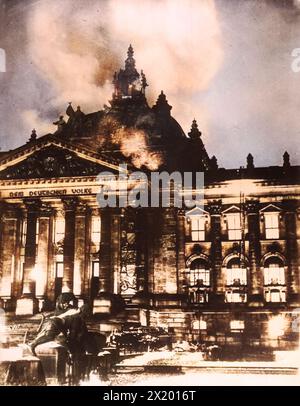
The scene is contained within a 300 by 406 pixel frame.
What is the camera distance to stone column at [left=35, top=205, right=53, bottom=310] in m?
23.8

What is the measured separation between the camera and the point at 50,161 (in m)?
24.7

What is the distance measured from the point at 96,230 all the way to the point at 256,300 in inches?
298

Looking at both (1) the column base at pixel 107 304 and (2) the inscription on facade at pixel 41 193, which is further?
(2) the inscription on facade at pixel 41 193

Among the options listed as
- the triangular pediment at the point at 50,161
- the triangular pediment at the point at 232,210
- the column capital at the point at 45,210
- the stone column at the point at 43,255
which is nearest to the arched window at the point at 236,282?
the triangular pediment at the point at 232,210

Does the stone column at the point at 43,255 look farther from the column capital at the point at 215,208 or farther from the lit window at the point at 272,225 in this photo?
the lit window at the point at 272,225

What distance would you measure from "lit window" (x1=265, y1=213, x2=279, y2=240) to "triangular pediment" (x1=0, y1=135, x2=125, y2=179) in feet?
24.0

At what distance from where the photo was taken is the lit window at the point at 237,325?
20705 millimetres

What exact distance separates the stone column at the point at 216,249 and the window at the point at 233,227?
41cm

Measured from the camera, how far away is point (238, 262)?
23547mm

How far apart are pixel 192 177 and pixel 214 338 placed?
647 centimetres

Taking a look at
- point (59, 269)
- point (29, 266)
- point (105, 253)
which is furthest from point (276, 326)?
point (29, 266)
